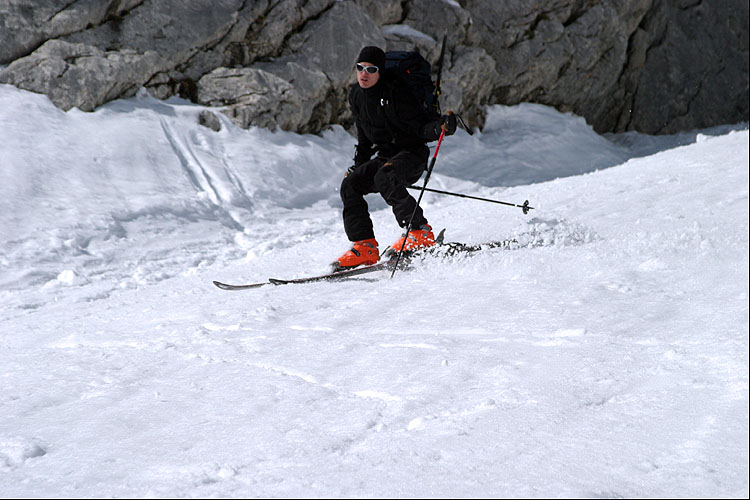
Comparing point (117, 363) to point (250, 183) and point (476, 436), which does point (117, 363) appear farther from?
point (250, 183)

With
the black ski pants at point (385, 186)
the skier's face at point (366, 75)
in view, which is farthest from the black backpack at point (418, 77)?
the black ski pants at point (385, 186)

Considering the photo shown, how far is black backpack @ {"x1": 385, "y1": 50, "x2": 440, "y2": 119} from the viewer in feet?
17.9

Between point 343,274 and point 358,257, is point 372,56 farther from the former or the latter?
point 343,274

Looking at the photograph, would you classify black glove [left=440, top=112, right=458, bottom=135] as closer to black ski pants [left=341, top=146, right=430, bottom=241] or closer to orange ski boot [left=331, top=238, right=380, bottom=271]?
black ski pants [left=341, top=146, right=430, bottom=241]

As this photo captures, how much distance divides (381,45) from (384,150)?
1001 cm

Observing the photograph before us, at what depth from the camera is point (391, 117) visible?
221 inches

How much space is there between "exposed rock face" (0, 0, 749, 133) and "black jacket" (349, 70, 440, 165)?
1.95 m

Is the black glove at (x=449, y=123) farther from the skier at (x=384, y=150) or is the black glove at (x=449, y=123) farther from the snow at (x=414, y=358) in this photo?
the snow at (x=414, y=358)

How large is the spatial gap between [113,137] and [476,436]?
380 inches

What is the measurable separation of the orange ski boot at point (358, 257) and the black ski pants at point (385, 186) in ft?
0.26

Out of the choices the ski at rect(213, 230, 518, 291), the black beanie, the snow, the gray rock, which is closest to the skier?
the black beanie

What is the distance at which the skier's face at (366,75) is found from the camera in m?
5.47

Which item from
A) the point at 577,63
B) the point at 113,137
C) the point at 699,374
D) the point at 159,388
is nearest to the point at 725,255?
the point at 699,374

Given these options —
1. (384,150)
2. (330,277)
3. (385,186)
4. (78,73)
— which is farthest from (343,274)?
(78,73)
